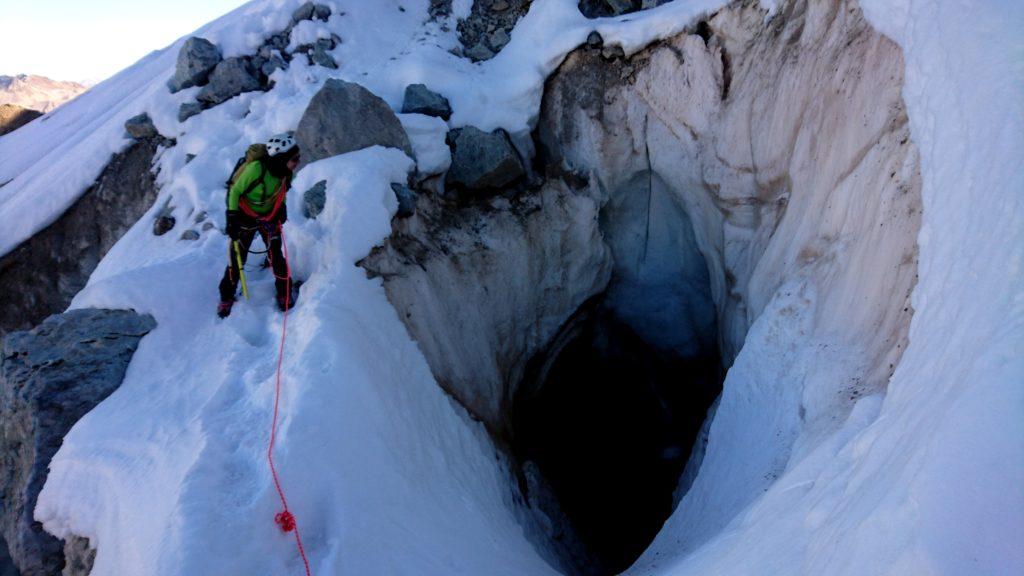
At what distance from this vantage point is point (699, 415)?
8.56m

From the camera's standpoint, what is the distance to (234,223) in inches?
194

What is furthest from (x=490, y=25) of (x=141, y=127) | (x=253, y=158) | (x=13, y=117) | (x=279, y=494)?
(x=13, y=117)

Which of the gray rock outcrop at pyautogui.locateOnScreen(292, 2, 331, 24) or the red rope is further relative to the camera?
the gray rock outcrop at pyautogui.locateOnScreen(292, 2, 331, 24)

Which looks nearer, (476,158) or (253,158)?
(253,158)

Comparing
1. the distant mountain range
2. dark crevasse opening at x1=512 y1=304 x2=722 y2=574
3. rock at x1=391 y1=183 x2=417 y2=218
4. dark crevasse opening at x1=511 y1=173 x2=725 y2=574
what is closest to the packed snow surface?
rock at x1=391 y1=183 x2=417 y2=218

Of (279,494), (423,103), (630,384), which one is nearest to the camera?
(279,494)

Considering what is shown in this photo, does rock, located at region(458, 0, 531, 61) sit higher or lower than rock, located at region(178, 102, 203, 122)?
lower

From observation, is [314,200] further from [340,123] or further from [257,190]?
[340,123]

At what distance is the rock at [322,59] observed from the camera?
25.3 ft

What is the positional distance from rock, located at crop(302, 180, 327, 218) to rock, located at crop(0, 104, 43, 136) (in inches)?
471

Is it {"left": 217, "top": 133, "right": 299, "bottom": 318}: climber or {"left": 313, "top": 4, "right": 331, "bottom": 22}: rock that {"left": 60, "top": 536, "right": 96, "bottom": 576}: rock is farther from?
{"left": 313, "top": 4, "right": 331, "bottom": 22}: rock

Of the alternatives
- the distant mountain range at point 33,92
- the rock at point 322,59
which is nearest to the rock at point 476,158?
the rock at point 322,59

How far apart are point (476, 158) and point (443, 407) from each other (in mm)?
3023

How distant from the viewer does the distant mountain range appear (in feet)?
101
